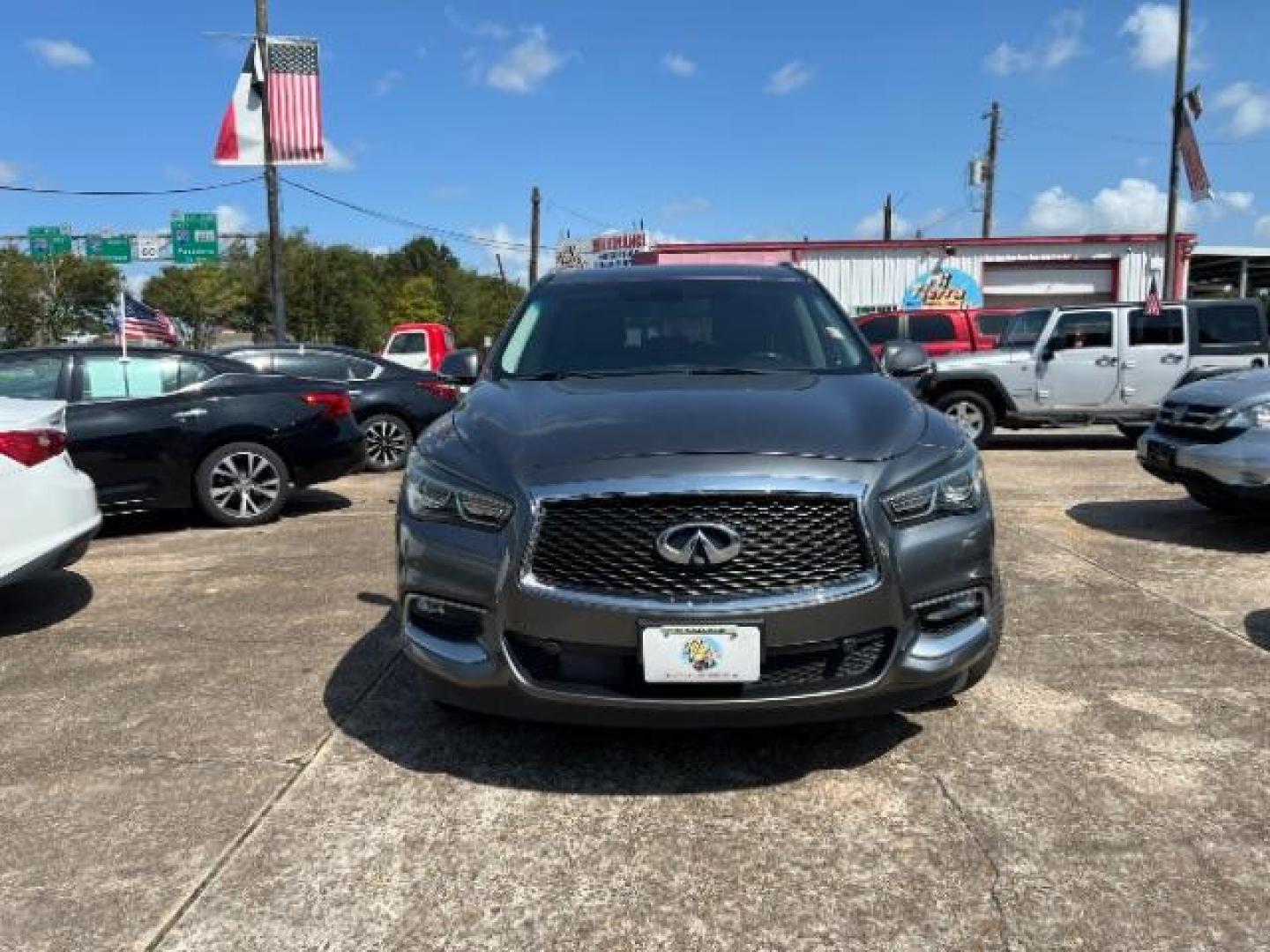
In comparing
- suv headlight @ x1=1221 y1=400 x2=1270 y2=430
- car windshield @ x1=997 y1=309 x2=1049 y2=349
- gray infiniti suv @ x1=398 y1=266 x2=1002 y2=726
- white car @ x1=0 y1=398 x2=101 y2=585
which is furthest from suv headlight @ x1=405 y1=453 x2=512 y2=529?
car windshield @ x1=997 y1=309 x2=1049 y2=349

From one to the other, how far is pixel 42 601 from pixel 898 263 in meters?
28.1

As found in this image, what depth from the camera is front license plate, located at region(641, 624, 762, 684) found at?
2.88 metres

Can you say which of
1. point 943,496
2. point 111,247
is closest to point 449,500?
point 943,496

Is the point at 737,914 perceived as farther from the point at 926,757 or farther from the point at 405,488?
the point at 405,488

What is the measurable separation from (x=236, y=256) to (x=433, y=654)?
71.8 metres

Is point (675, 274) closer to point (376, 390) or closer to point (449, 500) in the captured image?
point (449, 500)

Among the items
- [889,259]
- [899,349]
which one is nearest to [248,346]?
[899,349]

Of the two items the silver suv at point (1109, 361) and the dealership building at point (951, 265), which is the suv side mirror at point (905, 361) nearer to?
the silver suv at point (1109, 361)

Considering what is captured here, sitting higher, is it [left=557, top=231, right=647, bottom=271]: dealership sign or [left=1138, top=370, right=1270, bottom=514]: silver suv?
[left=557, top=231, right=647, bottom=271]: dealership sign

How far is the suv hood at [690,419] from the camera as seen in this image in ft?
10.1

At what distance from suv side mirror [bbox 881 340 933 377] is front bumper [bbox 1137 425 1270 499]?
2960 mm

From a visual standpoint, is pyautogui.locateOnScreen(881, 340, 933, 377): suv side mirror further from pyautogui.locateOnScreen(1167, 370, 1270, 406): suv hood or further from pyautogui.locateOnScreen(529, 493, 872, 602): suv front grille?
pyautogui.locateOnScreen(1167, 370, 1270, 406): suv hood

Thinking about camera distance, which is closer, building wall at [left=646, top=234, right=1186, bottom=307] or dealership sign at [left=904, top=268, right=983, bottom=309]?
building wall at [left=646, top=234, right=1186, bottom=307]

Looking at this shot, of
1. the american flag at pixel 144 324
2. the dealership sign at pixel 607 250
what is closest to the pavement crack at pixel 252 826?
the american flag at pixel 144 324
